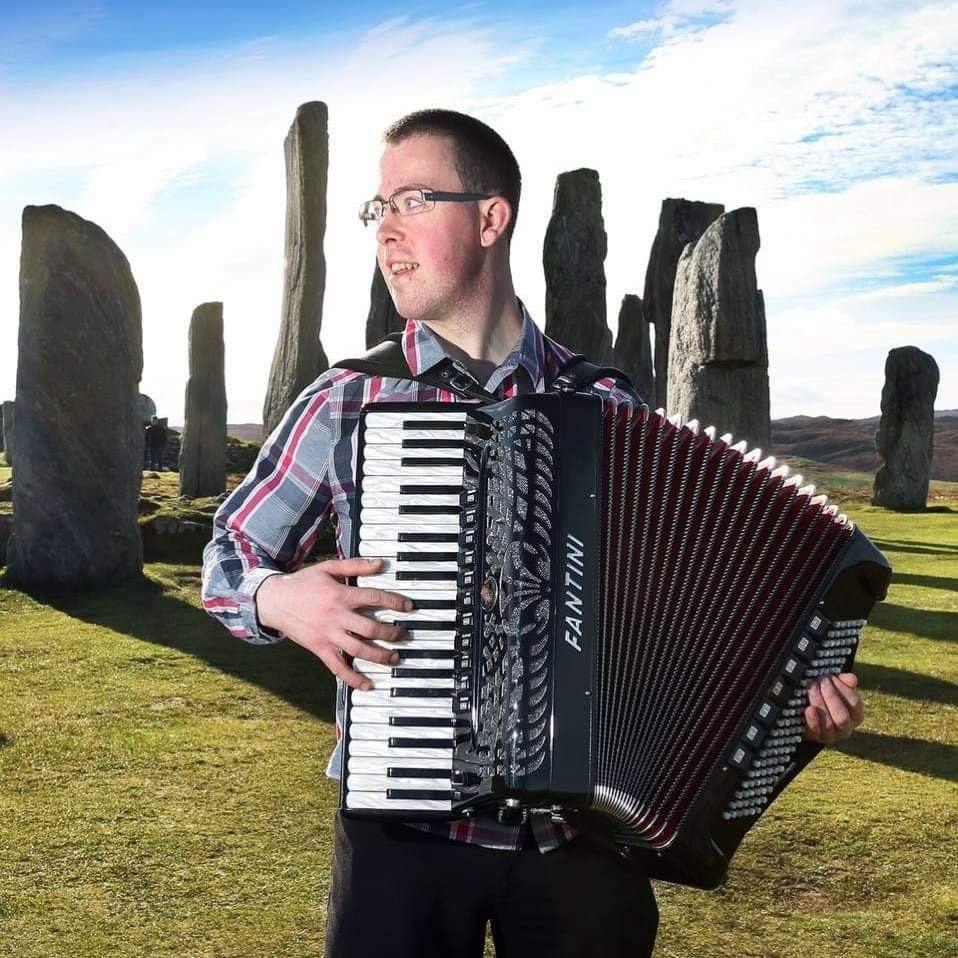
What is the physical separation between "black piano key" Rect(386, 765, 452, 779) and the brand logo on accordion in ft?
1.00

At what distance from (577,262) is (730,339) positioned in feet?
13.5

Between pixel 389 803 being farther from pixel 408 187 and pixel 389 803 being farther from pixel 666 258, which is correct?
pixel 666 258

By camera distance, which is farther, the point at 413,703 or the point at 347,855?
the point at 347,855

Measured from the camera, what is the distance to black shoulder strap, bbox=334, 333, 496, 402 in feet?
7.73

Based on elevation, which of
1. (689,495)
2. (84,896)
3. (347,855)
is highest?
(689,495)

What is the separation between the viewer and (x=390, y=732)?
212 cm

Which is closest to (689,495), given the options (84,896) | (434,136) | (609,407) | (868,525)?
(609,407)

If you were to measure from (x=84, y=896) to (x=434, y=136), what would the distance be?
10.7ft

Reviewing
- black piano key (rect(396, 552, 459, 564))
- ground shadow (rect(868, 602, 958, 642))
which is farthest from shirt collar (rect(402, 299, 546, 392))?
ground shadow (rect(868, 602, 958, 642))

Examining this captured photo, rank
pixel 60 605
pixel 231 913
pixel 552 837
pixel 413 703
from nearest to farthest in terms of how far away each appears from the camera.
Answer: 1. pixel 413 703
2. pixel 552 837
3. pixel 231 913
4. pixel 60 605

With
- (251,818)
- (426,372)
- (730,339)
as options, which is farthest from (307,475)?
(730,339)

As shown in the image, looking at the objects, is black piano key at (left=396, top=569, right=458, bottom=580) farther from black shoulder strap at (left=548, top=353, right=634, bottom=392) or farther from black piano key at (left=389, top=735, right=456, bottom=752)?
black shoulder strap at (left=548, top=353, right=634, bottom=392)

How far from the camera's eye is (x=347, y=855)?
7.71 ft

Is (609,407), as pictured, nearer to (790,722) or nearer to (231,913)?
(790,722)
